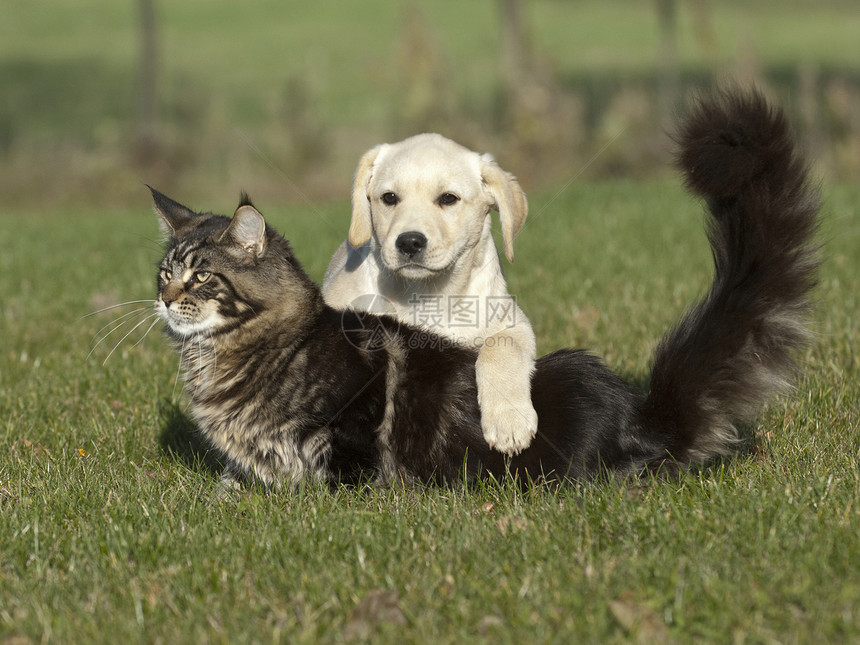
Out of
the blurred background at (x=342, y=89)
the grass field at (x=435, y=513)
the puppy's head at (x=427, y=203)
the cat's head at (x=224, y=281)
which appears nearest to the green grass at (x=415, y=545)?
the grass field at (x=435, y=513)

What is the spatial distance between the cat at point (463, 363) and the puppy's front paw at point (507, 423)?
6 cm

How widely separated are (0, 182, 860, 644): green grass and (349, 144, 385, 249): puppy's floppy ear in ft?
4.47

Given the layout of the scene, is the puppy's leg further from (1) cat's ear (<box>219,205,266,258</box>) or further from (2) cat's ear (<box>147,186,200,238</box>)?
(2) cat's ear (<box>147,186,200,238</box>)

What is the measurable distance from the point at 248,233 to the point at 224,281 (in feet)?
0.75

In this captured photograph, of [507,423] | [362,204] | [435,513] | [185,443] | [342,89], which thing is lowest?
[342,89]

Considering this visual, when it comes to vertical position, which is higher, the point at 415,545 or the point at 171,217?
the point at 171,217

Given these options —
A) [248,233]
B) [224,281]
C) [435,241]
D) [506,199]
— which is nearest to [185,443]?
[224,281]

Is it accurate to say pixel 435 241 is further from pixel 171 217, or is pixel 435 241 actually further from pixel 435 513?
pixel 435 513

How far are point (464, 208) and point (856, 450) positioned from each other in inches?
81.5

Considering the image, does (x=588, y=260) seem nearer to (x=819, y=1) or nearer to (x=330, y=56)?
(x=330, y=56)

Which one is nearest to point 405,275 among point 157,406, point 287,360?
point 287,360

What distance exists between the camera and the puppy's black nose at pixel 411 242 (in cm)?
392

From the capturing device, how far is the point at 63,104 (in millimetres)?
28875

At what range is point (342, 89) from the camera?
3170 cm
